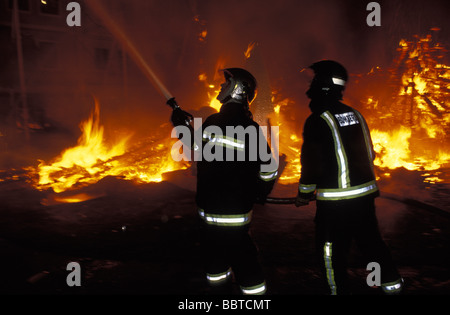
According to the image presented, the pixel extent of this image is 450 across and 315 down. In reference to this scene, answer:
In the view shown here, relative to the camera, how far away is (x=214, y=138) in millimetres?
2936

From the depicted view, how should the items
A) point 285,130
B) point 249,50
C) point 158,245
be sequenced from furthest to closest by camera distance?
1. point 249,50
2. point 285,130
3. point 158,245

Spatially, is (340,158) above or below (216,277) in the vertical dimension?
above

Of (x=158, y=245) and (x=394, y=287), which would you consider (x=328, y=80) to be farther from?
(x=158, y=245)

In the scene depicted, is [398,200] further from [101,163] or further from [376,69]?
[101,163]

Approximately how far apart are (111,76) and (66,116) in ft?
10.8

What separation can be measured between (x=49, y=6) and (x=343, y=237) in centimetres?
1866

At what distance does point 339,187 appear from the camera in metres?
2.89

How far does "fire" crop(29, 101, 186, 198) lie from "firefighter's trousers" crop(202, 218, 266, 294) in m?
4.87

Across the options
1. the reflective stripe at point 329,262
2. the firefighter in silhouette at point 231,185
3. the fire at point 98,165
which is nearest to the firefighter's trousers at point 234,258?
the firefighter in silhouette at point 231,185

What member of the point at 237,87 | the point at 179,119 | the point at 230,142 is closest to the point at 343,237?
the point at 230,142

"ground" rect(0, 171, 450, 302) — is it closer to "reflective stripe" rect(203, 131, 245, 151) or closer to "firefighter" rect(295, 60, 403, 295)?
"firefighter" rect(295, 60, 403, 295)

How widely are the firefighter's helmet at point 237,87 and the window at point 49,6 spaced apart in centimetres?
1728

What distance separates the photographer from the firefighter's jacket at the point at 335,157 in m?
2.89

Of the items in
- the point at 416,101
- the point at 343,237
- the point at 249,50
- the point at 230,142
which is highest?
the point at 249,50
